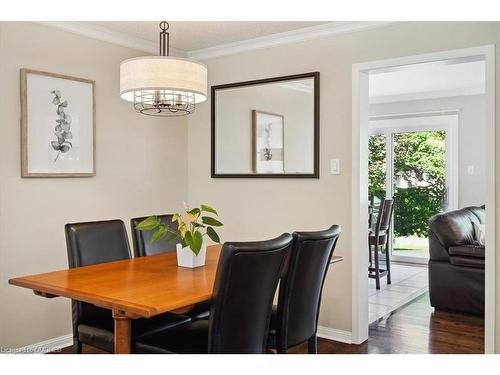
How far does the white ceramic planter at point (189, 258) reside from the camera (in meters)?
2.59

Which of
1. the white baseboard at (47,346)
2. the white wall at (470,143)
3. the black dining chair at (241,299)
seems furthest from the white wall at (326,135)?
the white wall at (470,143)

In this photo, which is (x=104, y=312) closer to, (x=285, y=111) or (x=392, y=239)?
(x=285, y=111)

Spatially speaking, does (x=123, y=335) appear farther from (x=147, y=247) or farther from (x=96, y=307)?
(x=147, y=247)

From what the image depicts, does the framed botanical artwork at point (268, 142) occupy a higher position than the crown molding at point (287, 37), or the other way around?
the crown molding at point (287, 37)

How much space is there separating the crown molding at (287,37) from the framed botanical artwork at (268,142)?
0.53 meters

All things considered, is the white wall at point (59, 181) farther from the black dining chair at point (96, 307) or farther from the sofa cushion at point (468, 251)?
the sofa cushion at point (468, 251)

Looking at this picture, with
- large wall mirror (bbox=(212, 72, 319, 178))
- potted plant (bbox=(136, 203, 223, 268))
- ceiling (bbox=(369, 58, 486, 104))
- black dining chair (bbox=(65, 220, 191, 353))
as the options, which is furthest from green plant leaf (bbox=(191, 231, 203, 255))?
ceiling (bbox=(369, 58, 486, 104))

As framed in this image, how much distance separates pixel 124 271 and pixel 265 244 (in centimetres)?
89

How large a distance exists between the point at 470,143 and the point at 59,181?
5226 millimetres

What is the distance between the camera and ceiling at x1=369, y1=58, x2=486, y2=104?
5297 millimetres

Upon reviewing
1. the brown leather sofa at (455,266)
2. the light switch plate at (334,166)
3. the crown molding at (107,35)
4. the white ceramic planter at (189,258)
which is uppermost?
the crown molding at (107,35)

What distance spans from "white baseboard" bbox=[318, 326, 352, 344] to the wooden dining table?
1382mm
